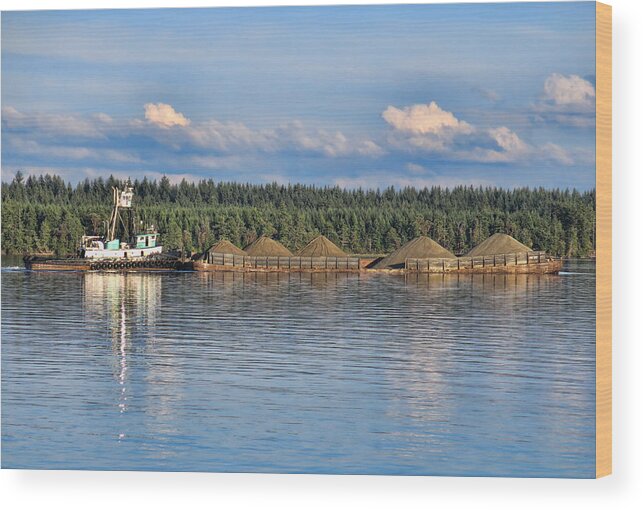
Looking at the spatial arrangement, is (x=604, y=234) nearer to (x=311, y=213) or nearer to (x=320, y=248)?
(x=311, y=213)

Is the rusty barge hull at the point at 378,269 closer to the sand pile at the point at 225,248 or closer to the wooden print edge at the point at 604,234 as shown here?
the sand pile at the point at 225,248

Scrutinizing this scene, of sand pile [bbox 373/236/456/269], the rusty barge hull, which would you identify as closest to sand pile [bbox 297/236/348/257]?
the rusty barge hull

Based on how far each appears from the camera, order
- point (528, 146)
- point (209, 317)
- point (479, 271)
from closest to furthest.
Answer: point (528, 146) → point (209, 317) → point (479, 271)

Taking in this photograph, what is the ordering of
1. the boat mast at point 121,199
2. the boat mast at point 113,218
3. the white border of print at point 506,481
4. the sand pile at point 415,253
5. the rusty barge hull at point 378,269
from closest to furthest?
1. the white border of print at point 506,481
2. the boat mast at point 121,199
3. the boat mast at point 113,218
4. the rusty barge hull at point 378,269
5. the sand pile at point 415,253

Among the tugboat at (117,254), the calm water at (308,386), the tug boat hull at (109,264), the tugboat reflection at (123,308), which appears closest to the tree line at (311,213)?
the tugboat at (117,254)

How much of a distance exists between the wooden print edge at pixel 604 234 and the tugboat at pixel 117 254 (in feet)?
24.6

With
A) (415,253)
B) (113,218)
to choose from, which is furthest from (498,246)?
(113,218)

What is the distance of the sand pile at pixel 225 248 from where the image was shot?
1781 cm

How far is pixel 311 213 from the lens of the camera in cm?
1562

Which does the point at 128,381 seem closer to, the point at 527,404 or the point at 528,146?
the point at 527,404

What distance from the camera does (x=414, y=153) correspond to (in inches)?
566

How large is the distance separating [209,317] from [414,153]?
3424mm

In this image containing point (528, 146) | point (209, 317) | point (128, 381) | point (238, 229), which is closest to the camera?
point (128, 381)

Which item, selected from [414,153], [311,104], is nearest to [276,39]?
[311,104]
